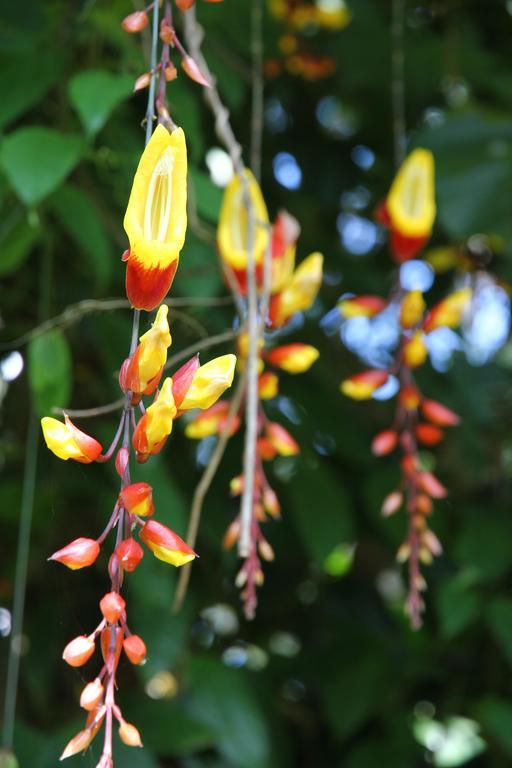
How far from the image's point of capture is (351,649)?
1282 mm

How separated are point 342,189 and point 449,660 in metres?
0.66

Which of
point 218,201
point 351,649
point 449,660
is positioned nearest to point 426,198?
point 218,201

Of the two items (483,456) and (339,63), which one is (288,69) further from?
(483,456)

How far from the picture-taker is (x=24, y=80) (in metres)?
0.80

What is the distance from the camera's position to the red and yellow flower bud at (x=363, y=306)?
2.29ft

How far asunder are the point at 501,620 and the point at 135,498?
0.89 m

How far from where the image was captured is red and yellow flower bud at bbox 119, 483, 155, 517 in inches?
13.2

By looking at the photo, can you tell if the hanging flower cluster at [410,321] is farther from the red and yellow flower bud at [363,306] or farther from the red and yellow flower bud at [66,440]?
the red and yellow flower bud at [66,440]

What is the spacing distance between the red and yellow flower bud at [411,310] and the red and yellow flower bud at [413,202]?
4 cm

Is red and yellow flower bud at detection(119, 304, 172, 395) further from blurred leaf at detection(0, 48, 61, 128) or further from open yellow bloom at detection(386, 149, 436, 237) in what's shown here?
blurred leaf at detection(0, 48, 61, 128)

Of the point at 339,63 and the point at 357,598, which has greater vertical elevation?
the point at 339,63

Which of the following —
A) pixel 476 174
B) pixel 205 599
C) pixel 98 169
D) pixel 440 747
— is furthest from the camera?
pixel 440 747

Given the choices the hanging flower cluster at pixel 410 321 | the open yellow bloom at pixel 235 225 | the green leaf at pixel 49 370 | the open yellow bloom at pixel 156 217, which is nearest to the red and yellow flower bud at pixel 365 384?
the hanging flower cluster at pixel 410 321

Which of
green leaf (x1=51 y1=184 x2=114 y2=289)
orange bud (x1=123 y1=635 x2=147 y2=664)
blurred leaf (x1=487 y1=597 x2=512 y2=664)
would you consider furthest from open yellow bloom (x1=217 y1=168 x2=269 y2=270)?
blurred leaf (x1=487 y1=597 x2=512 y2=664)
